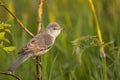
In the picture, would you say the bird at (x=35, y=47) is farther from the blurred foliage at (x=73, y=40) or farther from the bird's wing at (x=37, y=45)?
the blurred foliage at (x=73, y=40)

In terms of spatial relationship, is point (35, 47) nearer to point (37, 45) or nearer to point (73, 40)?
point (37, 45)

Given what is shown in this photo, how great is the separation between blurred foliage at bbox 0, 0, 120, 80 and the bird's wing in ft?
0.80

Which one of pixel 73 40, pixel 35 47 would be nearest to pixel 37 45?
pixel 35 47

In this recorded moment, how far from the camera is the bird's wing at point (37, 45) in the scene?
516cm

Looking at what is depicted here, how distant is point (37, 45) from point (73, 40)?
2376mm

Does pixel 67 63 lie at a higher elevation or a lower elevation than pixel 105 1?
lower

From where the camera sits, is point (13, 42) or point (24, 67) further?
point (13, 42)

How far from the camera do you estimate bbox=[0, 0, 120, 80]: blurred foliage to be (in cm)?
595

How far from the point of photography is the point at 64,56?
24.3 feet

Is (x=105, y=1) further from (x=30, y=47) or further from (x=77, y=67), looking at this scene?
(x=30, y=47)

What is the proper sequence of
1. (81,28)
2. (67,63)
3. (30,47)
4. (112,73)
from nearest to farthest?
(30,47)
(112,73)
(67,63)
(81,28)

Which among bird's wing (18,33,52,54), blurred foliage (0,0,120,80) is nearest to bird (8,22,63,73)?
bird's wing (18,33,52,54)

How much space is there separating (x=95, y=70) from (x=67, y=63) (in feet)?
2.47

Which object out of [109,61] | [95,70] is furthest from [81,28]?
[95,70]
